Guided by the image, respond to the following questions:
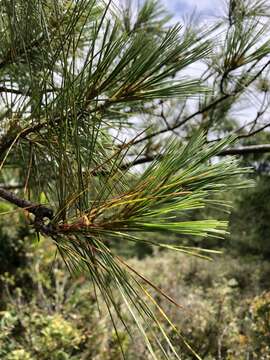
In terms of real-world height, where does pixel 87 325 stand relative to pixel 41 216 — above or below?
below

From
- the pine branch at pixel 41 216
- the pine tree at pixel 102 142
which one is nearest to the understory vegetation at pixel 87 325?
the pine tree at pixel 102 142

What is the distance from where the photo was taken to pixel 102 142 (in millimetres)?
1261

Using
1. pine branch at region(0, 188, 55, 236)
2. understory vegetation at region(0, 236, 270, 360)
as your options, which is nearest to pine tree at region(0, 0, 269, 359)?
pine branch at region(0, 188, 55, 236)

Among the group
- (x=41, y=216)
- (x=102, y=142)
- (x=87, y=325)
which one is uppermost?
(x=102, y=142)

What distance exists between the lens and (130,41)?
1079mm

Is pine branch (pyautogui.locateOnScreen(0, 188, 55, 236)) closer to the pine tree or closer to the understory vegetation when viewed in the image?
the pine tree

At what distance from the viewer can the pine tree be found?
0.74m

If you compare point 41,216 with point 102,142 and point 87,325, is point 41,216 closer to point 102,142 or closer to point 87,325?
point 102,142

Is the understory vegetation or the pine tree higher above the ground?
the pine tree

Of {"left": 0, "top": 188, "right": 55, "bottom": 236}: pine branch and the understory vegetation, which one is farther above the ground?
{"left": 0, "top": 188, "right": 55, "bottom": 236}: pine branch

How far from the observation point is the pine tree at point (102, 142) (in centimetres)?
74

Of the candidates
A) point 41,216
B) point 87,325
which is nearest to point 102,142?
point 41,216

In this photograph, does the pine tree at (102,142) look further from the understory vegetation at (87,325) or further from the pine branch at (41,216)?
the understory vegetation at (87,325)

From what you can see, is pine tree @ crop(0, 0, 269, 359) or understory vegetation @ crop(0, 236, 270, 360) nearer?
pine tree @ crop(0, 0, 269, 359)
